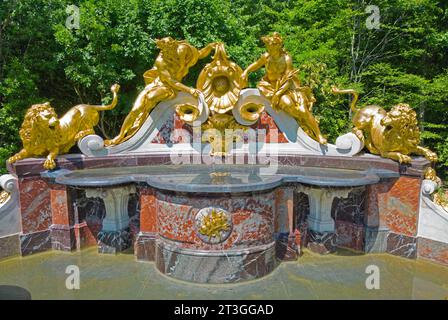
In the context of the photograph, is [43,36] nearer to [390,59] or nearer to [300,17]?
[300,17]

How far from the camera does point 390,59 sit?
42.6 ft

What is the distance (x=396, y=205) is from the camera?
18.6 feet

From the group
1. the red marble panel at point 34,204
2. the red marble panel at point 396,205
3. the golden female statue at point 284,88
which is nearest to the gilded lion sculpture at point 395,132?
the red marble panel at point 396,205

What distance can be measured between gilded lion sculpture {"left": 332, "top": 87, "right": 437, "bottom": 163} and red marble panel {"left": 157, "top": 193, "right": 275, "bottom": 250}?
2.35 metres

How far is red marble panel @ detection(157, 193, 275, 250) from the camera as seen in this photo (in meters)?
4.62

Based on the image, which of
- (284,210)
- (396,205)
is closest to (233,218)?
(284,210)

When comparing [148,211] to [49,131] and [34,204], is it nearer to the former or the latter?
[34,204]

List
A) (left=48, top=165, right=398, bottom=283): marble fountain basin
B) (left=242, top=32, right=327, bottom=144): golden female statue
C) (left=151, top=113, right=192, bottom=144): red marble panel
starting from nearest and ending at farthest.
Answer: (left=48, top=165, right=398, bottom=283): marble fountain basin
(left=242, top=32, right=327, bottom=144): golden female statue
(left=151, top=113, right=192, bottom=144): red marble panel

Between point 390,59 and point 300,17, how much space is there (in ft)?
12.0

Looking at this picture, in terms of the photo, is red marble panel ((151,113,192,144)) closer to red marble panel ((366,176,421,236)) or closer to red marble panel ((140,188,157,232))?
red marble panel ((140,188,157,232))

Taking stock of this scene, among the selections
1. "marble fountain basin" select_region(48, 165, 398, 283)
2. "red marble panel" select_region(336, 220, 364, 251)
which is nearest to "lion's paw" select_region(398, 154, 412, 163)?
"marble fountain basin" select_region(48, 165, 398, 283)

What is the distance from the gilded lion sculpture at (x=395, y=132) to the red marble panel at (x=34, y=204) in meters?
5.55

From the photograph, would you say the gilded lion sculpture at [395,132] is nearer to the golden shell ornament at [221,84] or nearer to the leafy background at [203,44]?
the golden shell ornament at [221,84]
